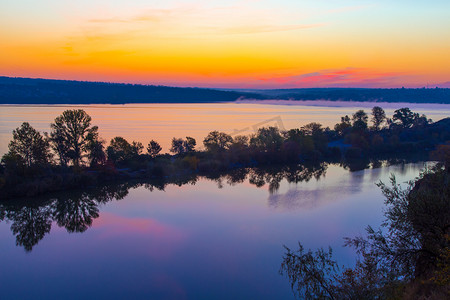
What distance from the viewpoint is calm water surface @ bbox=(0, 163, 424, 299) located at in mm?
12086

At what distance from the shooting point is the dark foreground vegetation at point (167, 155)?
80.8ft

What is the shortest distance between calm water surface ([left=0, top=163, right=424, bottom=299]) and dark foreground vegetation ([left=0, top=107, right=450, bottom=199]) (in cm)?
229

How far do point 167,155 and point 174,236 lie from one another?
56.6 ft

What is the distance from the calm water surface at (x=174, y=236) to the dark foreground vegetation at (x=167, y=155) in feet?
7.53

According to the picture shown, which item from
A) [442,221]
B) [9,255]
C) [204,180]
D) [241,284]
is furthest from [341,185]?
[9,255]

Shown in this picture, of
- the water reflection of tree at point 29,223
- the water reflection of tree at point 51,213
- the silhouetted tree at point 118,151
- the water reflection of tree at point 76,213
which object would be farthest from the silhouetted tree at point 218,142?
the water reflection of tree at point 29,223

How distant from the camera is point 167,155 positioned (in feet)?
109

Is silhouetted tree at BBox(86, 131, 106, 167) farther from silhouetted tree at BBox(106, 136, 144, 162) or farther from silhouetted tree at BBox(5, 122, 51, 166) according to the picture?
silhouetted tree at BBox(5, 122, 51, 166)

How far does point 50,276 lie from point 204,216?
8676 millimetres

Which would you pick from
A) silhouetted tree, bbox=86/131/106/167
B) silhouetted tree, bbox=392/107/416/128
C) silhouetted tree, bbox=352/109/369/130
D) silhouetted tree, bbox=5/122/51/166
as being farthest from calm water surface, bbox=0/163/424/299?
silhouetted tree, bbox=392/107/416/128

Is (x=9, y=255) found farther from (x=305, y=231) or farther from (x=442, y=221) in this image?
(x=442, y=221)

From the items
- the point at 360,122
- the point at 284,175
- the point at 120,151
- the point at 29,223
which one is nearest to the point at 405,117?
the point at 360,122

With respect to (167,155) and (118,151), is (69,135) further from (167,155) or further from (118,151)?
(167,155)

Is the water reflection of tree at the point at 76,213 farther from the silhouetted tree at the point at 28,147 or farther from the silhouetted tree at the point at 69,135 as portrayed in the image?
the silhouetted tree at the point at 69,135
